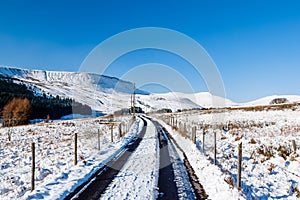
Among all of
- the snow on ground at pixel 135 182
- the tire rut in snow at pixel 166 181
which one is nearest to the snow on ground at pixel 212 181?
the tire rut in snow at pixel 166 181

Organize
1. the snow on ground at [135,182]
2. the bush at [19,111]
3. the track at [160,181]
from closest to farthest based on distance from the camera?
the snow on ground at [135,182], the track at [160,181], the bush at [19,111]

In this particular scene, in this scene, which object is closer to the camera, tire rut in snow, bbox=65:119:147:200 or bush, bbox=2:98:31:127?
tire rut in snow, bbox=65:119:147:200

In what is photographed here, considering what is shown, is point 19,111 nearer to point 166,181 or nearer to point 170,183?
point 166,181

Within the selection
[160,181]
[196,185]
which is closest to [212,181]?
[196,185]

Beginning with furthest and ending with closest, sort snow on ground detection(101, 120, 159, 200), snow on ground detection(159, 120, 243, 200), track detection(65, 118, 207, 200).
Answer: track detection(65, 118, 207, 200)
snow on ground detection(101, 120, 159, 200)
snow on ground detection(159, 120, 243, 200)

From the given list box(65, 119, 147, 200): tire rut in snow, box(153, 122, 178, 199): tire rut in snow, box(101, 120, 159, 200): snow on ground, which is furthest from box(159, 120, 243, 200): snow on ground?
box(65, 119, 147, 200): tire rut in snow

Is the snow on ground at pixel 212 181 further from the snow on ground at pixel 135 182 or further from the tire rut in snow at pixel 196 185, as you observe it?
the snow on ground at pixel 135 182

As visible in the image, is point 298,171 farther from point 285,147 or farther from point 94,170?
point 94,170

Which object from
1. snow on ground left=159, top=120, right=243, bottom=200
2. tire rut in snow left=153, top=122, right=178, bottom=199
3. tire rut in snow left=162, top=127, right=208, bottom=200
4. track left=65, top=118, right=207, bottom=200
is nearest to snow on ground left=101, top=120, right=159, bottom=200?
track left=65, top=118, right=207, bottom=200

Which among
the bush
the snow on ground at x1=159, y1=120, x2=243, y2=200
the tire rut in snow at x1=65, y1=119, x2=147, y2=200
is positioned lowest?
the tire rut in snow at x1=65, y1=119, x2=147, y2=200

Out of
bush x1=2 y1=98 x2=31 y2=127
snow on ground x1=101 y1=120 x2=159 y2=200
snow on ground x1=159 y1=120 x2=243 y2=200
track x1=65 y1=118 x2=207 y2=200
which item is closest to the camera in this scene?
snow on ground x1=159 y1=120 x2=243 y2=200

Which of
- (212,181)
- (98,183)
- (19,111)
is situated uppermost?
(19,111)

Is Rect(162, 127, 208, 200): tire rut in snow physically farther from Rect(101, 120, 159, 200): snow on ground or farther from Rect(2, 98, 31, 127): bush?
Rect(2, 98, 31, 127): bush

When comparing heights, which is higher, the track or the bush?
the bush
